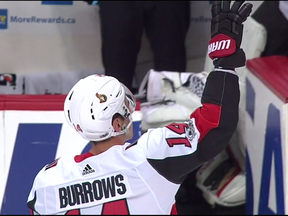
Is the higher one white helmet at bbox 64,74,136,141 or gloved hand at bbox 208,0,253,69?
gloved hand at bbox 208,0,253,69

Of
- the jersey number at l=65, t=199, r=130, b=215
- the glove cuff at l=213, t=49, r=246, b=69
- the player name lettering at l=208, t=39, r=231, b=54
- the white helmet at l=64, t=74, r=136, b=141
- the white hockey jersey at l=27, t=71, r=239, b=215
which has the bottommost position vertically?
the jersey number at l=65, t=199, r=130, b=215

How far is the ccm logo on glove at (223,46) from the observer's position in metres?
1.33

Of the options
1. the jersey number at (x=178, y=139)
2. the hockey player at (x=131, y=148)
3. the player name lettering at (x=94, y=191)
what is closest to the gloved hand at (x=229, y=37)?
the hockey player at (x=131, y=148)

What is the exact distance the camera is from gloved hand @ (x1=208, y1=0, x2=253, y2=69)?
1.33 metres

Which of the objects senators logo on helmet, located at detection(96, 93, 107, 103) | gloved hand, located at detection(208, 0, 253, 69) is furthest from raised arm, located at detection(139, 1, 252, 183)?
senators logo on helmet, located at detection(96, 93, 107, 103)

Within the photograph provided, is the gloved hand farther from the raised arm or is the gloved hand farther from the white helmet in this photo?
the white helmet

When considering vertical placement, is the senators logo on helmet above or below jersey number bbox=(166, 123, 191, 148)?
above

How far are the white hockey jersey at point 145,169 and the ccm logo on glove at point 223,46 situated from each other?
4cm

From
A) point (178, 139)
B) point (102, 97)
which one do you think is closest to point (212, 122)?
point (178, 139)

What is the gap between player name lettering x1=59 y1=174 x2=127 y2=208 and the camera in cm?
129

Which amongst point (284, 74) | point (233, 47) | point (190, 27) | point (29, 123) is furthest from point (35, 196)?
point (190, 27)

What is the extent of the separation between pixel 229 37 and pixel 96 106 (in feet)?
0.92

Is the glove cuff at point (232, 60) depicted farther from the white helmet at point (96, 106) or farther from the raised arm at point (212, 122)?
the white helmet at point (96, 106)

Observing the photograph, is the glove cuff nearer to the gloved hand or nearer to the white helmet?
the gloved hand
